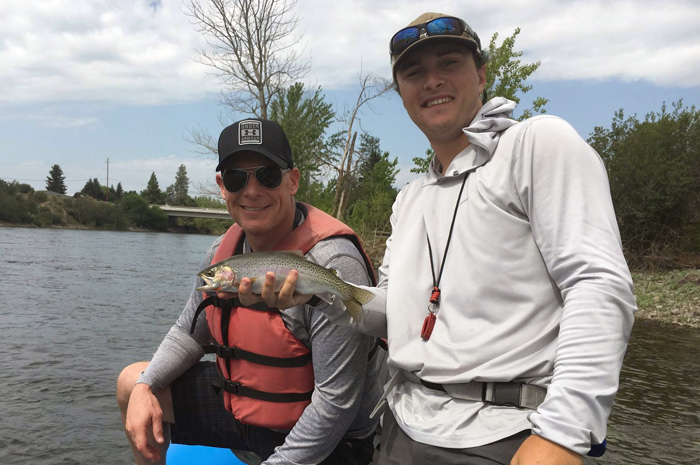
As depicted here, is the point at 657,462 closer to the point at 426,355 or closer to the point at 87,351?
the point at 426,355

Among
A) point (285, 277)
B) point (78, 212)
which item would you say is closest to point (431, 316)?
point (285, 277)

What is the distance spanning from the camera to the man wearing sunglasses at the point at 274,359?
2.72 m

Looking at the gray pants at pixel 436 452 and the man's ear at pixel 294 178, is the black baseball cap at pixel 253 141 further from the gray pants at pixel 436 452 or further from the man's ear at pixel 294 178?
the gray pants at pixel 436 452

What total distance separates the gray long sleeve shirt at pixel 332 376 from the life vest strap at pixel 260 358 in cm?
10

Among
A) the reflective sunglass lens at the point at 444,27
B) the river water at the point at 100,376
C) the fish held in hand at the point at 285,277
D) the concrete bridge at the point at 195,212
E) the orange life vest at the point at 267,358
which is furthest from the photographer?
the concrete bridge at the point at 195,212

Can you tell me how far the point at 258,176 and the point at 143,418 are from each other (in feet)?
4.83

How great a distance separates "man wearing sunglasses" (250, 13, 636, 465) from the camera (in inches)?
63.3

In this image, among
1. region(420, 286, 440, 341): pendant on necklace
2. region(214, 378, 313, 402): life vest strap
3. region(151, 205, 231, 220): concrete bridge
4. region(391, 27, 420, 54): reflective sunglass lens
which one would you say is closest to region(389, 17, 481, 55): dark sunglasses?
region(391, 27, 420, 54): reflective sunglass lens

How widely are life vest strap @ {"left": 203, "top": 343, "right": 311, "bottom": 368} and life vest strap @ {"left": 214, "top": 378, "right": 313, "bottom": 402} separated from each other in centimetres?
15

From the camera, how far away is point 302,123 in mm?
30312

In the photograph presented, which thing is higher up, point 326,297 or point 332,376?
point 326,297

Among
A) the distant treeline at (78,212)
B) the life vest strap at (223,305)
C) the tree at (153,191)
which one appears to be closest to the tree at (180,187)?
the tree at (153,191)

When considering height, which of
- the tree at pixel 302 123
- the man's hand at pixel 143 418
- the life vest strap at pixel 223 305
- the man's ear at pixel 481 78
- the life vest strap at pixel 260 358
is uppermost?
the tree at pixel 302 123

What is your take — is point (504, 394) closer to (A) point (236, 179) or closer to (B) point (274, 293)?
(B) point (274, 293)
